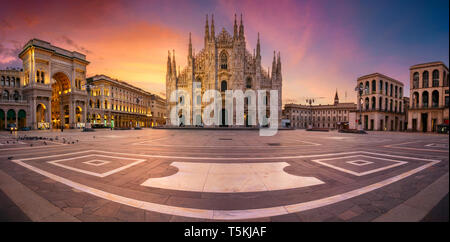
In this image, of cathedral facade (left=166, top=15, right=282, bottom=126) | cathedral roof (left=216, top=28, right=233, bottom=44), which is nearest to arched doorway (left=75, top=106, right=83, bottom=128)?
cathedral facade (left=166, top=15, right=282, bottom=126)

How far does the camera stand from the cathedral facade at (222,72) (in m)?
40.0

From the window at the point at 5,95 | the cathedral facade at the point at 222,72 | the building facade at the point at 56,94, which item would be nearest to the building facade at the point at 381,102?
the cathedral facade at the point at 222,72

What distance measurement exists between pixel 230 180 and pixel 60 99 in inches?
2570

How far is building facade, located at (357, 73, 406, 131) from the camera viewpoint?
1628 inches

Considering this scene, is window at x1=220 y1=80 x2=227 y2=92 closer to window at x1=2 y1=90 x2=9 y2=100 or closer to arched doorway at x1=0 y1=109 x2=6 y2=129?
arched doorway at x1=0 y1=109 x2=6 y2=129

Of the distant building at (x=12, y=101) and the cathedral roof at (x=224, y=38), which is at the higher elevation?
the cathedral roof at (x=224, y=38)

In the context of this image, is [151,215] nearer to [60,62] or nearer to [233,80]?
[233,80]

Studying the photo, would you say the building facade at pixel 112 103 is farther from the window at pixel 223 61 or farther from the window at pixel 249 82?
the window at pixel 249 82

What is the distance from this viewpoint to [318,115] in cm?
8175

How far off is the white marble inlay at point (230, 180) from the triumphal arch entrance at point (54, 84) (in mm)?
49711

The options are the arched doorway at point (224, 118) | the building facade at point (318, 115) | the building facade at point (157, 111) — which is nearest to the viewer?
the arched doorway at point (224, 118)

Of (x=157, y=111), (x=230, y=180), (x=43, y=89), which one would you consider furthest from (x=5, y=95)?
(x=230, y=180)

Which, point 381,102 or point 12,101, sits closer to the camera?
point 12,101

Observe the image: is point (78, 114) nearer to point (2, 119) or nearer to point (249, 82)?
point (2, 119)
